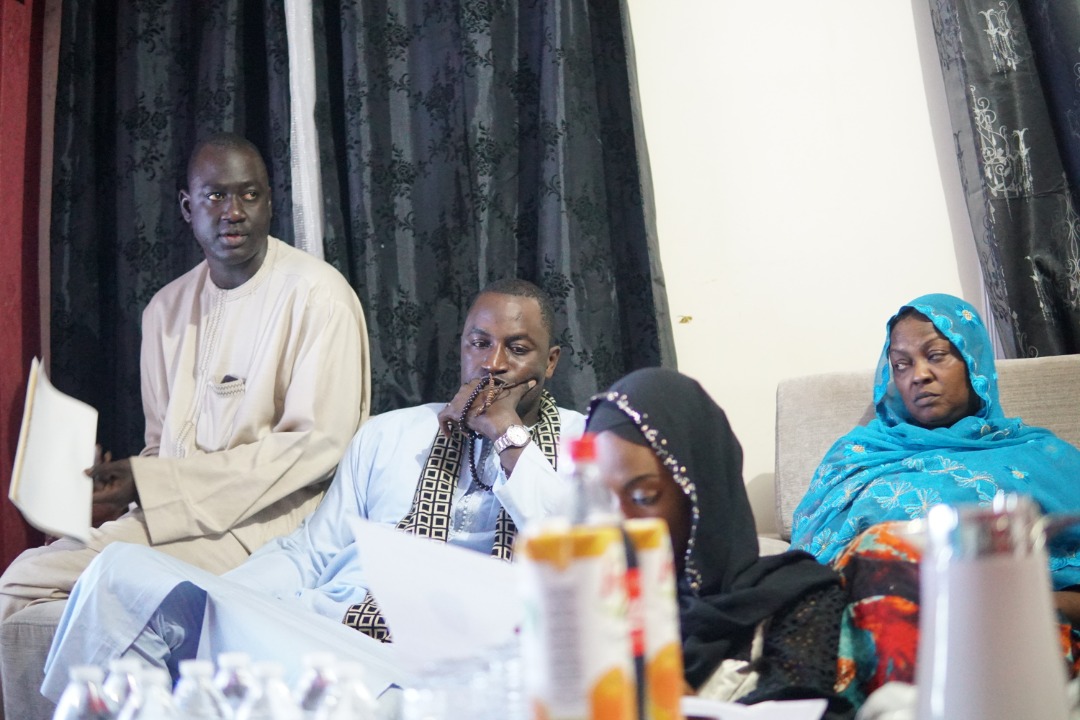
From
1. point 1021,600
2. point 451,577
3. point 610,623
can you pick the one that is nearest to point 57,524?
point 451,577

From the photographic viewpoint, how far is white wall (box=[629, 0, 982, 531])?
303cm

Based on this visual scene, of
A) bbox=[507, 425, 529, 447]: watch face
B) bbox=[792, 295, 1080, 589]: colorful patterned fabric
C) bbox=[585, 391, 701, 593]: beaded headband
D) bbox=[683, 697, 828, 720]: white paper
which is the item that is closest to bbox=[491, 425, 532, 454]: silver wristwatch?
bbox=[507, 425, 529, 447]: watch face

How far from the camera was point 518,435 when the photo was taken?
2.44 meters

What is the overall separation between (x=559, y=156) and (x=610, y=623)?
2320 mm

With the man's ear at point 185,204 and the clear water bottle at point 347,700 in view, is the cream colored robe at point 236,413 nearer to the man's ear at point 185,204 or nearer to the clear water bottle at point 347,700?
the man's ear at point 185,204

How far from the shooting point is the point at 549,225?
297 cm

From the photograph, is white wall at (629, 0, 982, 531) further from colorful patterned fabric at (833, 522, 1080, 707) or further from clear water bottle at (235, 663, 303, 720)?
clear water bottle at (235, 663, 303, 720)

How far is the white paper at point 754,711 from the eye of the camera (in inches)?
38.3

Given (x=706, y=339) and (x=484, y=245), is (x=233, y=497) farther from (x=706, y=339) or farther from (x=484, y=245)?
(x=706, y=339)

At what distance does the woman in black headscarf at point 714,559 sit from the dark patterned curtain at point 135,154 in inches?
80.5

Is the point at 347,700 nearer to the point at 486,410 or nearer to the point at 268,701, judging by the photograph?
the point at 268,701

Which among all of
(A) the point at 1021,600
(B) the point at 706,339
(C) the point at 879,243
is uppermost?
(C) the point at 879,243

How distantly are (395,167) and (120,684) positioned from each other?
2.35 m

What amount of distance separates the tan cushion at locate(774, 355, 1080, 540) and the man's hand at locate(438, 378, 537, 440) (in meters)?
0.69
